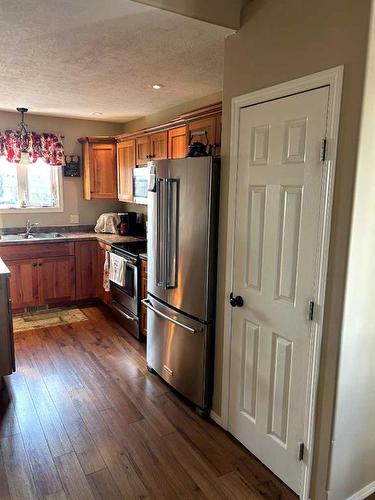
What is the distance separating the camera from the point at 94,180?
195 inches

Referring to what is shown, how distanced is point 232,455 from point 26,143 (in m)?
4.25

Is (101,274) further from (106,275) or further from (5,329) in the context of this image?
(5,329)

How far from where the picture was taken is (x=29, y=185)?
4941mm

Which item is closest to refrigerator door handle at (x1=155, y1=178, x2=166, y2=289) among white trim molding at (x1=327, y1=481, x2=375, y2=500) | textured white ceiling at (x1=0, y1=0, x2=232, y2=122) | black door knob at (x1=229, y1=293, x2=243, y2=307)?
black door knob at (x1=229, y1=293, x2=243, y2=307)

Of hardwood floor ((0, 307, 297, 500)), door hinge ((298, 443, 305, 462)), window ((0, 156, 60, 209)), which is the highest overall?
window ((0, 156, 60, 209))

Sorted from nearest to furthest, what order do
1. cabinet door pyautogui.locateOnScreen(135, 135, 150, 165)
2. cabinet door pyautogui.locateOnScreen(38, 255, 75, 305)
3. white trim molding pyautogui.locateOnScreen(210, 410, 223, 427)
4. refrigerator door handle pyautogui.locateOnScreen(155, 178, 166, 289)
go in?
white trim molding pyautogui.locateOnScreen(210, 410, 223, 427) → refrigerator door handle pyautogui.locateOnScreen(155, 178, 166, 289) → cabinet door pyautogui.locateOnScreen(135, 135, 150, 165) → cabinet door pyautogui.locateOnScreen(38, 255, 75, 305)

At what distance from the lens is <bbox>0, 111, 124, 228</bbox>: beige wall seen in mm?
4762

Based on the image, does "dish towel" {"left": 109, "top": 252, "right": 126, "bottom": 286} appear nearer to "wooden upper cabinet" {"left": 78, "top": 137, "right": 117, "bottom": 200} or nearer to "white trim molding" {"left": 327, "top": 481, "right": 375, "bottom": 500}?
"wooden upper cabinet" {"left": 78, "top": 137, "right": 117, "bottom": 200}

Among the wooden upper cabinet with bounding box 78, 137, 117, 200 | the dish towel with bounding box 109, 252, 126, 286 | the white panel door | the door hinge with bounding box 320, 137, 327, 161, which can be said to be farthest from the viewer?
the wooden upper cabinet with bounding box 78, 137, 117, 200

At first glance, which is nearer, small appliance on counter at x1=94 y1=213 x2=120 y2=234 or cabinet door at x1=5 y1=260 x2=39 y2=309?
cabinet door at x1=5 y1=260 x2=39 y2=309

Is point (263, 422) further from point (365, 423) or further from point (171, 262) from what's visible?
point (171, 262)

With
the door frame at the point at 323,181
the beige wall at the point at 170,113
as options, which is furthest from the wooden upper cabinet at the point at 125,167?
the door frame at the point at 323,181

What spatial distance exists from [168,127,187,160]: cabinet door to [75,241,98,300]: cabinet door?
71.7 inches

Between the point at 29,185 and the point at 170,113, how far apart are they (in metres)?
2.16
